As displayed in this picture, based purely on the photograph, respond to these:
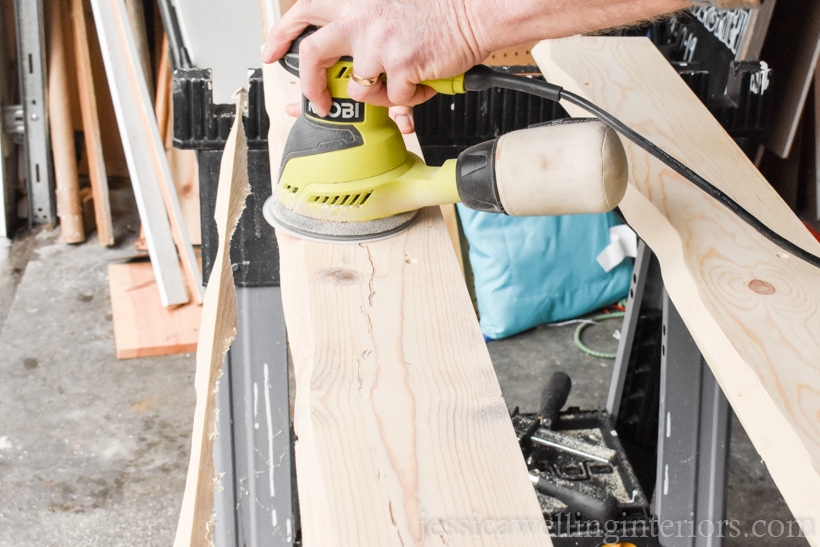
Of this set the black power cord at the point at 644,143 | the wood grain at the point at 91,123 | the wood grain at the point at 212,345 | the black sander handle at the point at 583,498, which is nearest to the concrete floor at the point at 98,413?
the wood grain at the point at 91,123

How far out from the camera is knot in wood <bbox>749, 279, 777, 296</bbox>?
971 mm

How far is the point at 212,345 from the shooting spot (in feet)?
3.30

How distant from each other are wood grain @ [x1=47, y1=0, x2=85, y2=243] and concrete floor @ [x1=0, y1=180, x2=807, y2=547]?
0.23 metres

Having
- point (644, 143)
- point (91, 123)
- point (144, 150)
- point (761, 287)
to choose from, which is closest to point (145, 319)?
point (144, 150)

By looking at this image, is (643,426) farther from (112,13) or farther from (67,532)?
(112,13)

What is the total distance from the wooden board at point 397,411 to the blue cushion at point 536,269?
177cm

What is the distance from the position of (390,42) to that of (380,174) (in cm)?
20

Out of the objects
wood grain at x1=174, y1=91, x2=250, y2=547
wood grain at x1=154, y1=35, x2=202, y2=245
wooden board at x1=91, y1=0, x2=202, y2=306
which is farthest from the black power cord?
wood grain at x1=154, y1=35, x2=202, y2=245

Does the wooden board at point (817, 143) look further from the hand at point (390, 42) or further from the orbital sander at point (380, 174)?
the hand at point (390, 42)

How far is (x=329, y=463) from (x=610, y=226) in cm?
249

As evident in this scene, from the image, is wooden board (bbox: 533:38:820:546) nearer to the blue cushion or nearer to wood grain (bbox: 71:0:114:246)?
the blue cushion

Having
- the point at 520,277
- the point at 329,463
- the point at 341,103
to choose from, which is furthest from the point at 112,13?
the point at 329,463

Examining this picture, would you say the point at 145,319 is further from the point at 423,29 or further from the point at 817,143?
the point at 817,143

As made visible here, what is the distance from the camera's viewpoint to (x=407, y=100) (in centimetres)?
113
